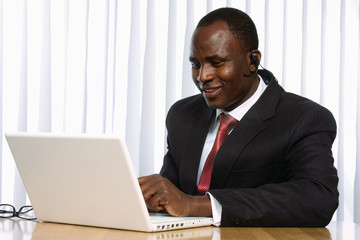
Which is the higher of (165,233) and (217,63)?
(217,63)

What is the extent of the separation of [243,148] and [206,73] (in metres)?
0.30

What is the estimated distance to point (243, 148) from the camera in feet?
6.43

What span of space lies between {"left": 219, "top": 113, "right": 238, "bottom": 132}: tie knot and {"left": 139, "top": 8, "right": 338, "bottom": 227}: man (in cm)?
1

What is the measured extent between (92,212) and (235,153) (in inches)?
25.3

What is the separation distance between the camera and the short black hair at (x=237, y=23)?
2.09 m

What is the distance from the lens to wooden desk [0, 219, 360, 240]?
4.56 ft

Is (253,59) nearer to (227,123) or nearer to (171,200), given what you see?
(227,123)

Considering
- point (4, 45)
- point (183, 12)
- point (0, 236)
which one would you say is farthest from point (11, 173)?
point (0, 236)

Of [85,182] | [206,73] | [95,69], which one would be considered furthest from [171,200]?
[95,69]

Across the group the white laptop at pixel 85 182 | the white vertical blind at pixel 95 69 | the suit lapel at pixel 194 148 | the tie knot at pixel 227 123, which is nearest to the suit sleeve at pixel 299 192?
the white laptop at pixel 85 182

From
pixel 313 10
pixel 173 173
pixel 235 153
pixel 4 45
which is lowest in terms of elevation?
pixel 173 173

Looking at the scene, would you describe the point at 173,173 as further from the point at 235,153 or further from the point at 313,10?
the point at 313,10

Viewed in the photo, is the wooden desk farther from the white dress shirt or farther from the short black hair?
the short black hair

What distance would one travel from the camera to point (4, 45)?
3.56 m
